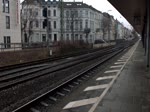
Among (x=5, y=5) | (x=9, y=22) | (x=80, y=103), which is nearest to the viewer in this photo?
(x=80, y=103)

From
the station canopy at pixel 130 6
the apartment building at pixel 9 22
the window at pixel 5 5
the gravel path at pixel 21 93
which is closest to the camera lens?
the gravel path at pixel 21 93

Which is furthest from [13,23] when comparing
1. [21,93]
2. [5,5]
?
[21,93]

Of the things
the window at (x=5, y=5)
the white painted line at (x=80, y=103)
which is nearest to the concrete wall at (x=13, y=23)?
the window at (x=5, y=5)

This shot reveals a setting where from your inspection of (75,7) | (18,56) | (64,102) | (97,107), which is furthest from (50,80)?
(75,7)

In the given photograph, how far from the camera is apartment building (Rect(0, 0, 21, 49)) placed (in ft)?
163

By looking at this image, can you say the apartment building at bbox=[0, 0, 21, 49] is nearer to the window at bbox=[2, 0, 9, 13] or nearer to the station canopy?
the window at bbox=[2, 0, 9, 13]

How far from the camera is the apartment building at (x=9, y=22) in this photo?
4957 centimetres

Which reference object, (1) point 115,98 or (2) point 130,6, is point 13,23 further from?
(1) point 115,98

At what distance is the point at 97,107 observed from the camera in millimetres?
9117

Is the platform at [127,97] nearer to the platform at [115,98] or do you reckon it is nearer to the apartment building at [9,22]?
the platform at [115,98]

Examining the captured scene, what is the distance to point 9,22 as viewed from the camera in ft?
170

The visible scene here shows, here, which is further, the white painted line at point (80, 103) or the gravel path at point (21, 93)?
the gravel path at point (21, 93)

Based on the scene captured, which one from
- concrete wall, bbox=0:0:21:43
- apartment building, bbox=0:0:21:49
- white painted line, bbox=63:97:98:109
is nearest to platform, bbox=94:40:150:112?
white painted line, bbox=63:97:98:109

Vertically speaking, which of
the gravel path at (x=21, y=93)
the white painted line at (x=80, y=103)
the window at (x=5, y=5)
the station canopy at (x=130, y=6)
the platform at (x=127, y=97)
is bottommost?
the gravel path at (x=21, y=93)
